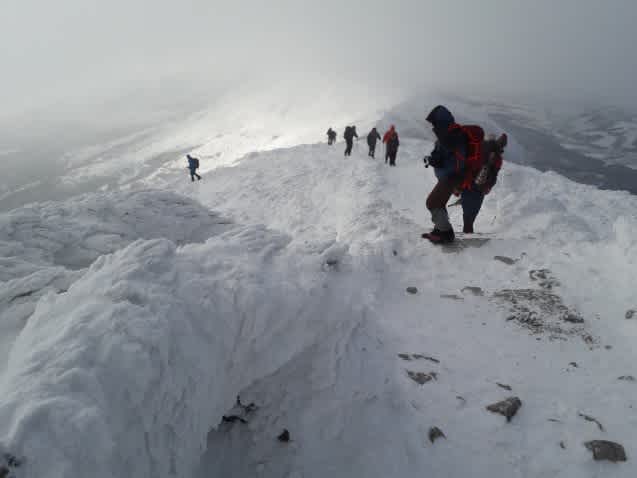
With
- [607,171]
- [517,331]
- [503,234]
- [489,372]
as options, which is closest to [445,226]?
[503,234]

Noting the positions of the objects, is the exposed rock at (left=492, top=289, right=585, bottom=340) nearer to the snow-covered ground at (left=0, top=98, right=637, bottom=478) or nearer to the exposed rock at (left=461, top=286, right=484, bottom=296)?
the snow-covered ground at (left=0, top=98, right=637, bottom=478)

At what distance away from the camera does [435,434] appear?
11.6 ft

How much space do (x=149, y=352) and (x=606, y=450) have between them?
4.16m

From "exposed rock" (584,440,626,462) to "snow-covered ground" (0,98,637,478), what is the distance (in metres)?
0.06

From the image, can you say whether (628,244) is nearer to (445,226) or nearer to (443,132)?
(445,226)

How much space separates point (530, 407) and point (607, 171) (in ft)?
164

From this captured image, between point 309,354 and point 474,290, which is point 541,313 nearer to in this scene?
point 474,290

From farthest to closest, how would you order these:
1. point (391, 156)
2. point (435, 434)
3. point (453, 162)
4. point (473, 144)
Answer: point (391, 156)
point (453, 162)
point (473, 144)
point (435, 434)

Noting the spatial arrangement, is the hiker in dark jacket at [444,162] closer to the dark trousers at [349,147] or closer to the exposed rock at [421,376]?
the exposed rock at [421,376]

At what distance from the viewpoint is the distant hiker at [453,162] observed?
22.0 ft

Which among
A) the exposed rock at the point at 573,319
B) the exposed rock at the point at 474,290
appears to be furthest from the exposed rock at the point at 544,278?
the exposed rock at the point at 474,290

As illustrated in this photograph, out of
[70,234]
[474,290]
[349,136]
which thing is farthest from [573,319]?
[349,136]

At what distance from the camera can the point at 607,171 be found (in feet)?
135

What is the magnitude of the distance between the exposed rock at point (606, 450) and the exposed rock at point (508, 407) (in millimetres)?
616
